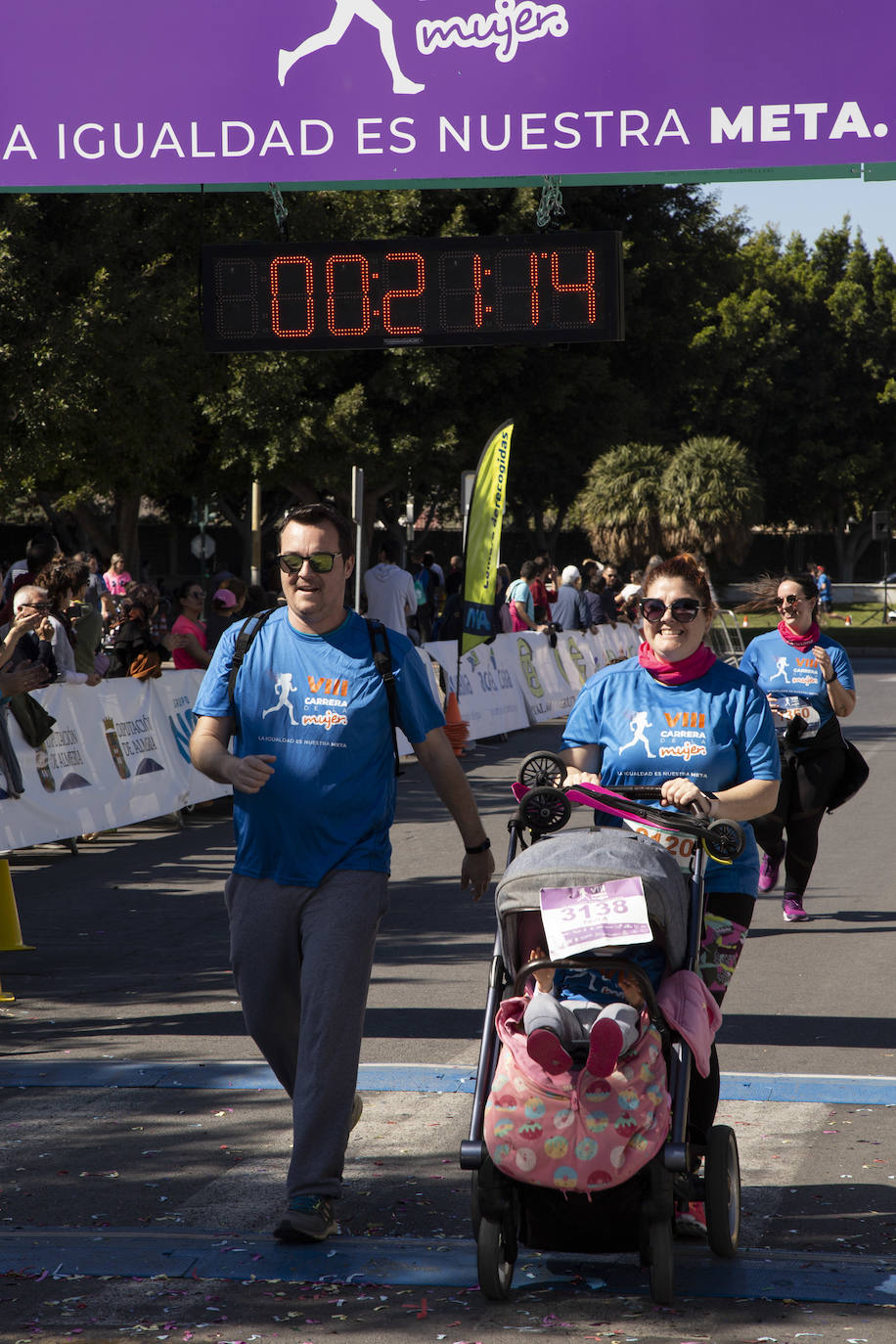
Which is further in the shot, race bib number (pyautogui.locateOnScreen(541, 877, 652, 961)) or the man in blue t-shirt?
the man in blue t-shirt

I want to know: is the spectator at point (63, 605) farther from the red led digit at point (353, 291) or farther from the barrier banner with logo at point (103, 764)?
the red led digit at point (353, 291)

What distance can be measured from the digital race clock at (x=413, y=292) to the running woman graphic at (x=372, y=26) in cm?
101


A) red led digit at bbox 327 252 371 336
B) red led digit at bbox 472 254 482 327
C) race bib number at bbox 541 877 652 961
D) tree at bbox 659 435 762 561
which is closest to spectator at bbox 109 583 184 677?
red led digit at bbox 327 252 371 336

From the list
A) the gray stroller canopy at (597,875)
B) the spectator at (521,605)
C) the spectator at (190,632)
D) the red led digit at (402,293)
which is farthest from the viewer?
the spectator at (521,605)

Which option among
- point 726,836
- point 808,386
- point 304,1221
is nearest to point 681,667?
point 726,836

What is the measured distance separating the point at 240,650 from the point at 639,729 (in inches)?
46.0

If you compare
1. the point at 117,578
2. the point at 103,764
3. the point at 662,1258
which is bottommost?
the point at 662,1258

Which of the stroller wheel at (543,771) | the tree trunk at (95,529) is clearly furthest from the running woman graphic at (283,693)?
the tree trunk at (95,529)

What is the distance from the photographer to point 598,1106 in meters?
3.94

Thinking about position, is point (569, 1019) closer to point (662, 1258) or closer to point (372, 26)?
point (662, 1258)

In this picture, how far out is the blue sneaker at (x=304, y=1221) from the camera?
14.7 ft

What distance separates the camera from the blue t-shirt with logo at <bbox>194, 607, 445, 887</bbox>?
15.4 feet

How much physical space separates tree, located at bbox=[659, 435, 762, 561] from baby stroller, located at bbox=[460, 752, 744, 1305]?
4288cm

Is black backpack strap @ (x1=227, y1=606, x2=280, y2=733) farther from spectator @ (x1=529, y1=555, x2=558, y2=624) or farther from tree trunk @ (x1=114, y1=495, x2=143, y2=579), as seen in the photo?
tree trunk @ (x1=114, y1=495, x2=143, y2=579)
